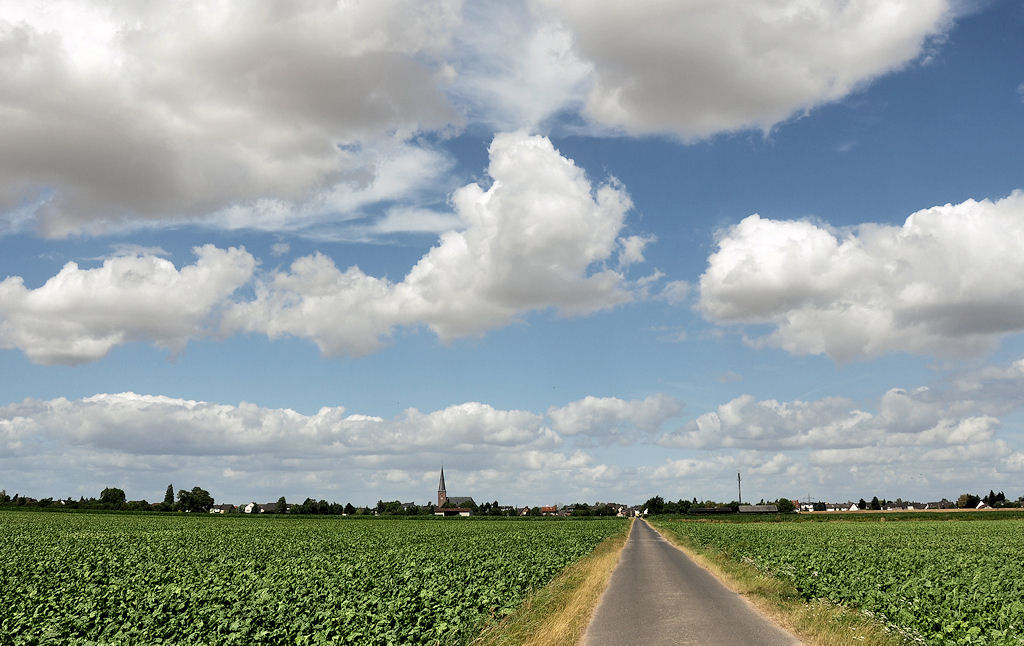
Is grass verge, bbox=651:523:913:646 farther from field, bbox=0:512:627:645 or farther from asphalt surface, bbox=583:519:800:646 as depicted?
field, bbox=0:512:627:645

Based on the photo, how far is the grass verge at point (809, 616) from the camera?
16203 mm

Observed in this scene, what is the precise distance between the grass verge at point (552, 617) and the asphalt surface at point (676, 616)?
447 mm

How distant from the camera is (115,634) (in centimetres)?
1381

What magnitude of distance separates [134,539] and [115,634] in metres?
41.8

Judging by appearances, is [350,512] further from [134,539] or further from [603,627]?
[603,627]

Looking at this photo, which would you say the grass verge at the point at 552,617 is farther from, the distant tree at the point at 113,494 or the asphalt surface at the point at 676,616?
the distant tree at the point at 113,494

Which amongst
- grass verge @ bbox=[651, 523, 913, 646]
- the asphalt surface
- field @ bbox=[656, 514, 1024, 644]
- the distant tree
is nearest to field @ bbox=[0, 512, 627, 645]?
the asphalt surface

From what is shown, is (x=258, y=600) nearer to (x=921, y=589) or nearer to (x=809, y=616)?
(x=809, y=616)

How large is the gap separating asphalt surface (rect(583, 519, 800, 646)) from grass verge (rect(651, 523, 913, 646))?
1.70ft

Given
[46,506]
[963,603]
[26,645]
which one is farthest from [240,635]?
[46,506]

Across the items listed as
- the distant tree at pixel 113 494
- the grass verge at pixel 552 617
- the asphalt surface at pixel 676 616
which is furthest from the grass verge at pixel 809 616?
the distant tree at pixel 113 494

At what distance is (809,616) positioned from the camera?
19281 millimetres

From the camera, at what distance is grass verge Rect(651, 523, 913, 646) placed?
53.2 feet

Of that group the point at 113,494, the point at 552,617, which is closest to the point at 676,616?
the point at 552,617
